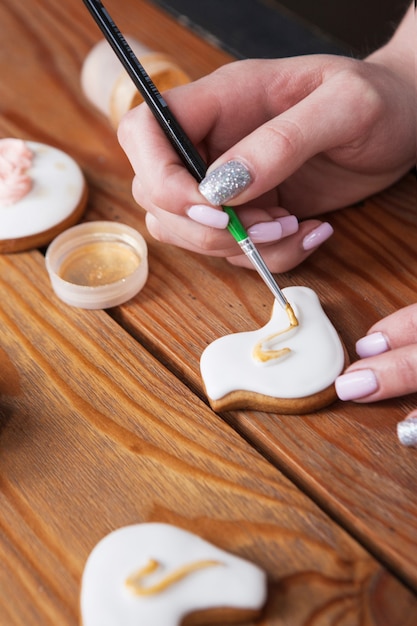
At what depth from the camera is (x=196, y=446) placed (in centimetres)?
76

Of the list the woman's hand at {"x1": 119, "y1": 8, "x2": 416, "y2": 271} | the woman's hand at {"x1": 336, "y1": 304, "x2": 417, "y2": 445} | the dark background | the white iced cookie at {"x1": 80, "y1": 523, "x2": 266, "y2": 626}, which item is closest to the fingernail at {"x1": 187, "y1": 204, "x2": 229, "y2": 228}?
the woman's hand at {"x1": 119, "y1": 8, "x2": 416, "y2": 271}

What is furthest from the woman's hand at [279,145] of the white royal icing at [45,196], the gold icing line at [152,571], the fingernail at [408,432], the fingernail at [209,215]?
the gold icing line at [152,571]

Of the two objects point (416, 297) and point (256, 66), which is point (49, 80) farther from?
point (416, 297)

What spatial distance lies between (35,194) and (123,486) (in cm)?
45

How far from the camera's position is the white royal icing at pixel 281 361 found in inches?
30.6

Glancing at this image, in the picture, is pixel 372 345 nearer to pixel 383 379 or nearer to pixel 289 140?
pixel 383 379

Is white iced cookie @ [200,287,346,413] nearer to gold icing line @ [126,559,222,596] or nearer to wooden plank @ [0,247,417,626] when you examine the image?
wooden plank @ [0,247,417,626]

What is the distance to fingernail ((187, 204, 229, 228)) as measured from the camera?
2.72 feet

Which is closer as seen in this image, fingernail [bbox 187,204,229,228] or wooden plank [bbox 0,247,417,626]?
wooden plank [bbox 0,247,417,626]

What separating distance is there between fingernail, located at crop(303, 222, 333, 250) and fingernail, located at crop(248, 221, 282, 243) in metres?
0.05

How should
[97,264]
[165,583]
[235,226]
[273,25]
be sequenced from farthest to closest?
[273,25]
[97,264]
[235,226]
[165,583]

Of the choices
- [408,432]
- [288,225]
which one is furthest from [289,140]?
[408,432]

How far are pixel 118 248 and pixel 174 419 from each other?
0.29 m

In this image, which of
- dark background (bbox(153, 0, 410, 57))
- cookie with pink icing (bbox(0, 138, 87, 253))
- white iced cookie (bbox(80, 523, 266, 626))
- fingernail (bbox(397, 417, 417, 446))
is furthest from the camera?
dark background (bbox(153, 0, 410, 57))
